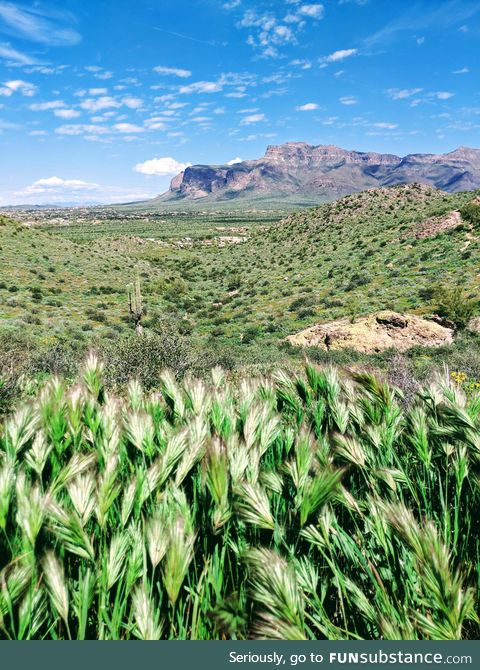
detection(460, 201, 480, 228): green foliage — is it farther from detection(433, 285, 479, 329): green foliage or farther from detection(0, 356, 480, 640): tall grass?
detection(0, 356, 480, 640): tall grass

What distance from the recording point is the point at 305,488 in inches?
68.0

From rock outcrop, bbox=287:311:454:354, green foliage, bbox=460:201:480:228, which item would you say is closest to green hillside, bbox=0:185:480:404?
green foliage, bbox=460:201:480:228

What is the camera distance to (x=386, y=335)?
62.2ft

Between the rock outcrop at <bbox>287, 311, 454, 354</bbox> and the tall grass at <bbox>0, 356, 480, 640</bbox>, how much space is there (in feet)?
53.4

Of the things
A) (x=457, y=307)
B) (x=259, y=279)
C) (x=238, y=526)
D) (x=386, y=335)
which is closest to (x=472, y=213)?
(x=259, y=279)

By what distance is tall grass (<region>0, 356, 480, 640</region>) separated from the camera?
4.37 ft

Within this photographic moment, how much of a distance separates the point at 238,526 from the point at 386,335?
18.5 metres

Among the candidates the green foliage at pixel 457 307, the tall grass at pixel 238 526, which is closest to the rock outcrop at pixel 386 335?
the green foliage at pixel 457 307

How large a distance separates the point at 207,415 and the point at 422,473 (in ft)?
4.64

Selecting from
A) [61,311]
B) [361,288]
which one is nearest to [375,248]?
[361,288]

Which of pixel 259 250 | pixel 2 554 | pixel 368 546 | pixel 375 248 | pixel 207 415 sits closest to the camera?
pixel 2 554
